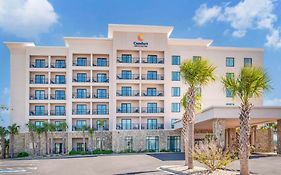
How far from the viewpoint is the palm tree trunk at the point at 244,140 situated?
1864 cm

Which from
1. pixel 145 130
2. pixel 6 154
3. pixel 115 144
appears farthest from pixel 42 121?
pixel 145 130

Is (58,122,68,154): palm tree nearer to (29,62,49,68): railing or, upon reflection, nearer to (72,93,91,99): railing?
(72,93,91,99): railing

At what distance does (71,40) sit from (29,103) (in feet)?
35.5

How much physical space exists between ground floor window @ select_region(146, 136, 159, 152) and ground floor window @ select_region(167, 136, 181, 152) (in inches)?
66.6

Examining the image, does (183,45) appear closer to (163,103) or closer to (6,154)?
(163,103)

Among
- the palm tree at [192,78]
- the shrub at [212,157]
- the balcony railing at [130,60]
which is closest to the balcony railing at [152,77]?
the balcony railing at [130,60]

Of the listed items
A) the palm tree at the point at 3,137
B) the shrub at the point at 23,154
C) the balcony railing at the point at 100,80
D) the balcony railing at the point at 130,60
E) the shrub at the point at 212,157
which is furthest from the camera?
the balcony railing at the point at 100,80

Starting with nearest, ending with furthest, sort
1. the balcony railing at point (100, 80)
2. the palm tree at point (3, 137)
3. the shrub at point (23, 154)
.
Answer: the palm tree at point (3, 137)
the shrub at point (23, 154)
the balcony railing at point (100, 80)

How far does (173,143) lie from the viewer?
5509 cm

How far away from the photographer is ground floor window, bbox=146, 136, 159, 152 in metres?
54.5

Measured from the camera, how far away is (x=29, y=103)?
5578 cm

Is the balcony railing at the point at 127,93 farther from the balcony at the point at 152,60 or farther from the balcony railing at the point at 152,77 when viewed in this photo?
the balcony at the point at 152,60

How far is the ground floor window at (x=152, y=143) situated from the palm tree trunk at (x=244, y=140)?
36153 millimetres

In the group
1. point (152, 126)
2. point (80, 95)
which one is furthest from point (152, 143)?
point (80, 95)
